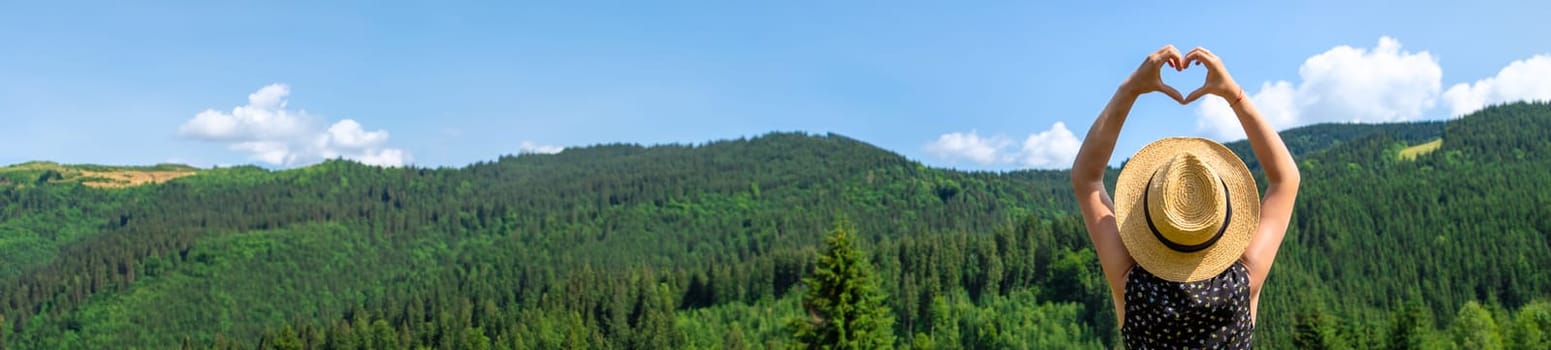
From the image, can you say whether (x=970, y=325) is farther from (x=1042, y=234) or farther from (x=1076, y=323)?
(x=1042, y=234)

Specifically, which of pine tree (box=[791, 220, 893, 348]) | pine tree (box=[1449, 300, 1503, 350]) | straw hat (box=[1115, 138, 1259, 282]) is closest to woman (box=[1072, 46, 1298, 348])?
straw hat (box=[1115, 138, 1259, 282])

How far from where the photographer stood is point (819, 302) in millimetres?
31125

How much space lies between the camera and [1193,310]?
4.74 metres

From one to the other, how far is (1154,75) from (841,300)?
1030 inches

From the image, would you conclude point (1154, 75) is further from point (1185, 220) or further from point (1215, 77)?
point (1185, 220)

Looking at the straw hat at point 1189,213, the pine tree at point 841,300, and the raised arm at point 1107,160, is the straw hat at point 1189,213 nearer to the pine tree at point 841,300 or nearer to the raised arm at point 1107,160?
the raised arm at point 1107,160

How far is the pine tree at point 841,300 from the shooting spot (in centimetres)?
3077

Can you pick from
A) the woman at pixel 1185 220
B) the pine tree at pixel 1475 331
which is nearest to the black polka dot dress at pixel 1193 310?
the woman at pixel 1185 220

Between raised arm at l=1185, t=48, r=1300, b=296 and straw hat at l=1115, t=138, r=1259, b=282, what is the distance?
16 cm

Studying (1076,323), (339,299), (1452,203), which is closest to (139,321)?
(339,299)

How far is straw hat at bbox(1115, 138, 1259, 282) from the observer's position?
4602mm

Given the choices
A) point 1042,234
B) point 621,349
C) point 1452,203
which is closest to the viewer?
point 621,349

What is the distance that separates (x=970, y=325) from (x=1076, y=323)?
9200mm

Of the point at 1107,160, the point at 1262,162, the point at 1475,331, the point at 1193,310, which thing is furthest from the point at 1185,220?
the point at 1475,331
